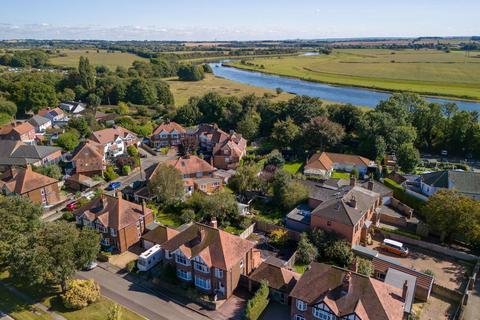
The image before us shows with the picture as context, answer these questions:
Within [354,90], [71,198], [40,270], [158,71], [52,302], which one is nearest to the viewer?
[40,270]

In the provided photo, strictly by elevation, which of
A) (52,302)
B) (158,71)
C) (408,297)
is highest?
(158,71)

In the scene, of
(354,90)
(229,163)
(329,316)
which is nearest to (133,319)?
(329,316)

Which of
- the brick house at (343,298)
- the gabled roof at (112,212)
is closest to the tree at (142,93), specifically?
the gabled roof at (112,212)

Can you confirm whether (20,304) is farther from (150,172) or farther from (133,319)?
(150,172)

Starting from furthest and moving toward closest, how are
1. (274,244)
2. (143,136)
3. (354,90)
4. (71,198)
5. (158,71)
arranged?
(158,71) < (354,90) < (143,136) < (71,198) < (274,244)

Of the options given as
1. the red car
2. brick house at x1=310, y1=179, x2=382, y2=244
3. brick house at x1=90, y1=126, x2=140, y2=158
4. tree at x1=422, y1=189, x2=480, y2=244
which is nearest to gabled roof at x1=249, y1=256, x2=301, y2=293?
brick house at x1=310, y1=179, x2=382, y2=244

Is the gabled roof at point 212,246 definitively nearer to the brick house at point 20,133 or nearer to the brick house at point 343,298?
the brick house at point 343,298

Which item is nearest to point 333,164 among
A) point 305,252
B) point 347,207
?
point 347,207
